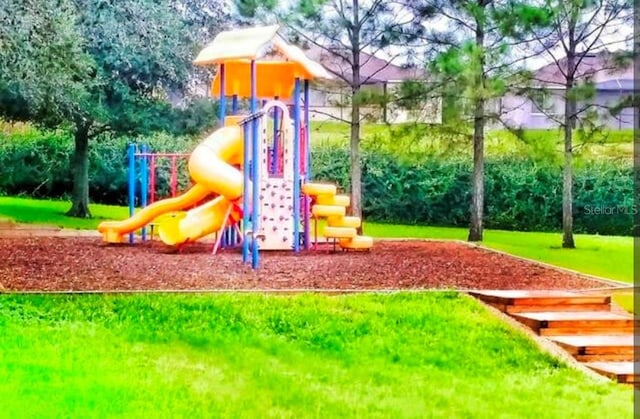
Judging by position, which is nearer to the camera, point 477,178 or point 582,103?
point 582,103

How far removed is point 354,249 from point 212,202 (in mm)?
899

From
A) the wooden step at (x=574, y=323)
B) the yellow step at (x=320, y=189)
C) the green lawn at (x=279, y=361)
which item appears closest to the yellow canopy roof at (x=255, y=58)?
the yellow step at (x=320, y=189)

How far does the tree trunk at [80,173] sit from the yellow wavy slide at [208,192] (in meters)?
0.52

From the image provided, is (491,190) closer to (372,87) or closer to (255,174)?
(372,87)

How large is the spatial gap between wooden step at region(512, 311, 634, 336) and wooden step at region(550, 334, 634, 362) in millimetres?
131

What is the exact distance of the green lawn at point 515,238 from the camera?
6.49m

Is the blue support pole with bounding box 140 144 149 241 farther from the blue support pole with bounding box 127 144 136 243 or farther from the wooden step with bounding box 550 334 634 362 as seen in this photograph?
the wooden step with bounding box 550 334 634 362

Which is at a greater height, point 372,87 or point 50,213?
point 372,87

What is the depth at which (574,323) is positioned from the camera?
5137 millimetres

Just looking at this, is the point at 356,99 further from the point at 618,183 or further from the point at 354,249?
the point at 618,183

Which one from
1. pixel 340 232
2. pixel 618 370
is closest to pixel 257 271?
pixel 340 232

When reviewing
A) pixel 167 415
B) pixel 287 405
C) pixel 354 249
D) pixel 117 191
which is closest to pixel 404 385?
pixel 287 405

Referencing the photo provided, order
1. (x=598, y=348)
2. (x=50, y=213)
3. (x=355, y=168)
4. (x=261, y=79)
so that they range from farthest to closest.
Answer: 1. (x=50, y=213)
2. (x=261, y=79)
3. (x=355, y=168)
4. (x=598, y=348)

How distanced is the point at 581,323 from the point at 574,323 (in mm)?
34
